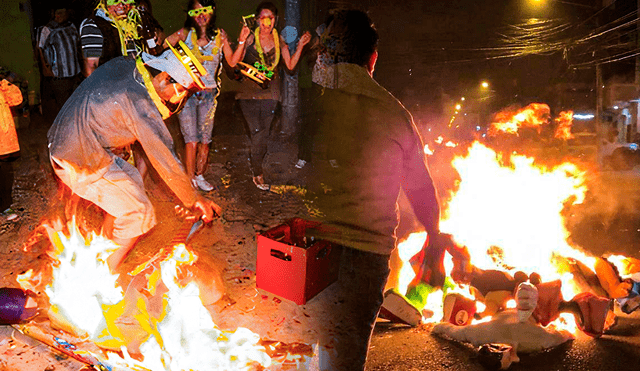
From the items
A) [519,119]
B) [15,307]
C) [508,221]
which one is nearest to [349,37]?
[15,307]

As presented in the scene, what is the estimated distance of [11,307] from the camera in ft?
11.1

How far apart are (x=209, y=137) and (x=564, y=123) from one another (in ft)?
35.4

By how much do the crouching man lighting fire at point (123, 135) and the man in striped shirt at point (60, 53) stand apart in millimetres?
5218

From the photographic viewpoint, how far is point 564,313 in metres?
3.57

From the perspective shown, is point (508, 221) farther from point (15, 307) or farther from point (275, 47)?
point (15, 307)

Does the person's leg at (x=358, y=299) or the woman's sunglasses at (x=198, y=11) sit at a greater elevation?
the woman's sunglasses at (x=198, y=11)

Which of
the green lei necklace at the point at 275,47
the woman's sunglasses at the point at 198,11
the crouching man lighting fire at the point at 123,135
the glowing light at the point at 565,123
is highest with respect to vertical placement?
the woman's sunglasses at the point at 198,11

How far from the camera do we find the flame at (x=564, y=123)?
13.3m

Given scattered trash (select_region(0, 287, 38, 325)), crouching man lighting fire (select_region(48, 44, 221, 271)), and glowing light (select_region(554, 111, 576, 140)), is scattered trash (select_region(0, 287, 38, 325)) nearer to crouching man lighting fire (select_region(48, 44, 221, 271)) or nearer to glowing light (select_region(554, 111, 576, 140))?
crouching man lighting fire (select_region(48, 44, 221, 271))

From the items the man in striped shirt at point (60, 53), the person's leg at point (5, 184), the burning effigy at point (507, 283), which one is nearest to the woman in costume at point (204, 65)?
the person's leg at point (5, 184)

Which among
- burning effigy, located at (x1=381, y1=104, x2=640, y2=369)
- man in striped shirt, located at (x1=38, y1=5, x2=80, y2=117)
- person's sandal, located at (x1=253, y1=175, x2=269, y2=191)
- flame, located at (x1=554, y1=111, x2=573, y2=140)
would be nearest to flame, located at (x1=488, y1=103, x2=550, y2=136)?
flame, located at (x1=554, y1=111, x2=573, y2=140)

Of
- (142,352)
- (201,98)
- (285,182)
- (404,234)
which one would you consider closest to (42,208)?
(201,98)

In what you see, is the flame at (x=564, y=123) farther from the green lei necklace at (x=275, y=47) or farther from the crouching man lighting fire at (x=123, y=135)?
the crouching man lighting fire at (x=123, y=135)

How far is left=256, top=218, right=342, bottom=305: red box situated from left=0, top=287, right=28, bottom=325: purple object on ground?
1.77m
